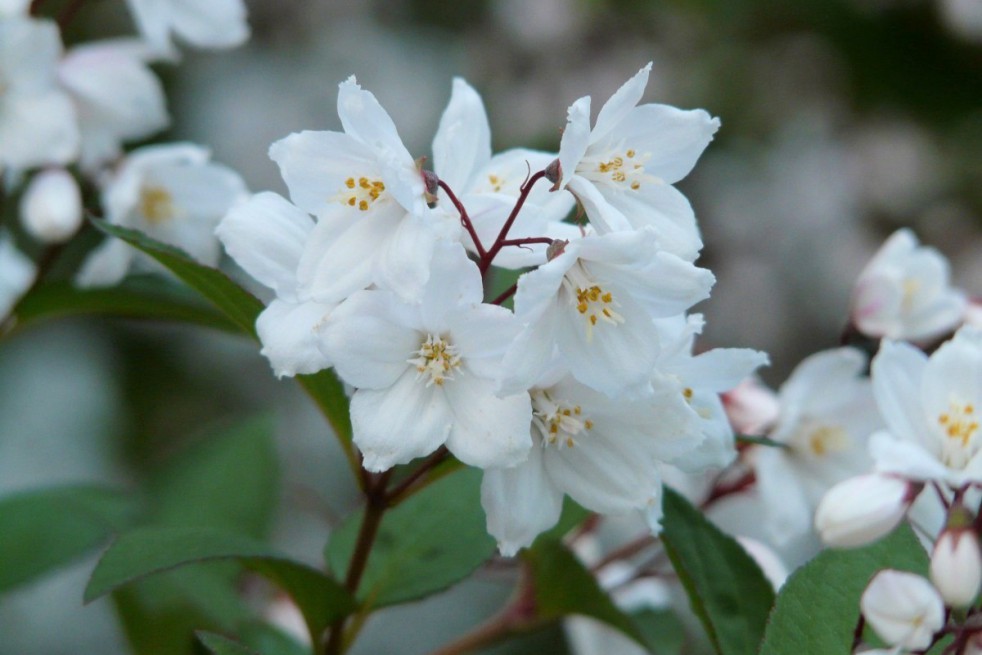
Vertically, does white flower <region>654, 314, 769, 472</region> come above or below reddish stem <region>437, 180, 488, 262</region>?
below

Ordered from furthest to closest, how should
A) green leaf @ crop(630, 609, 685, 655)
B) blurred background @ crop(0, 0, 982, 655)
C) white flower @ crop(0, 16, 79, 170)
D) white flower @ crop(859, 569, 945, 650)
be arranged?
blurred background @ crop(0, 0, 982, 655), white flower @ crop(0, 16, 79, 170), green leaf @ crop(630, 609, 685, 655), white flower @ crop(859, 569, 945, 650)

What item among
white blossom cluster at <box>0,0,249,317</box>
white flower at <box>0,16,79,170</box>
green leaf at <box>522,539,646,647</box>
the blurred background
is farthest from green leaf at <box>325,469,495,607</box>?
the blurred background

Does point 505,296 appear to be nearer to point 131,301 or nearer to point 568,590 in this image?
point 568,590

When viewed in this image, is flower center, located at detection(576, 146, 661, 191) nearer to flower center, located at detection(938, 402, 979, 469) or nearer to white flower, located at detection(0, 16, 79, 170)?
flower center, located at detection(938, 402, 979, 469)

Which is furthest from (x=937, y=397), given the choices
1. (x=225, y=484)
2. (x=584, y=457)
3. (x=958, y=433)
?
(x=225, y=484)

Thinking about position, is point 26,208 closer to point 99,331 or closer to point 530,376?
point 530,376

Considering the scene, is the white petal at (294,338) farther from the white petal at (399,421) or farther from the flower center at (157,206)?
the flower center at (157,206)

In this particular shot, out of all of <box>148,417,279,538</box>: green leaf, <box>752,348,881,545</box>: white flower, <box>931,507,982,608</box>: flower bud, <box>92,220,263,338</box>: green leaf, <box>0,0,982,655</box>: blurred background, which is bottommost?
<box>0,0,982,655</box>: blurred background

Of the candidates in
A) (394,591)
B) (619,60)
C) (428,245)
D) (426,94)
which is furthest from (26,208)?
(426,94)
